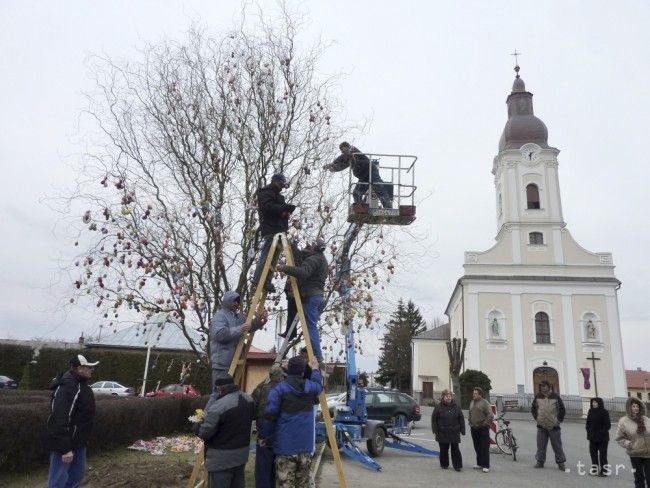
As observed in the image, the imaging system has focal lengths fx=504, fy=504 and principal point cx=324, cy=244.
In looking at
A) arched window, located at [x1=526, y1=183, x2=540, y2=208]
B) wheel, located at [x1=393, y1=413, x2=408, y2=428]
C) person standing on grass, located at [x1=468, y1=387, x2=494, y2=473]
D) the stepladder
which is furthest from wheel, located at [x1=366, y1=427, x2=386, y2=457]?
arched window, located at [x1=526, y1=183, x2=540, y2=208]

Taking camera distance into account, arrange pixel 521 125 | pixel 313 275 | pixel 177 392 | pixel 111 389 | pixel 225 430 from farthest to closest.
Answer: pixel 521 125, pixel 111 389, pixel 177 392, pixel 313 275, pixel 225 430

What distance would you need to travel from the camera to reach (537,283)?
43.0m

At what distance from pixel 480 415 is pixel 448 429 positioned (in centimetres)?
84

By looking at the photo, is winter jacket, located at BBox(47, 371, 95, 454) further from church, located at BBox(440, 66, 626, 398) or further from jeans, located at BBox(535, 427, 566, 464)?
church, located at BBox(440, 66, 626, 398)

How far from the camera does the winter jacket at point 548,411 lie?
11.4 metres

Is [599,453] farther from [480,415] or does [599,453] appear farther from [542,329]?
[542,329]

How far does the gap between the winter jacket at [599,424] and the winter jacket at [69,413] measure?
10058 mm

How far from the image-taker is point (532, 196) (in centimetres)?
4603

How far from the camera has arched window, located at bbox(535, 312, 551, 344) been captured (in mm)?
41906

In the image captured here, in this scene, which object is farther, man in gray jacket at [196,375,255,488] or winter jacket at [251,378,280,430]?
winter jacket at [251,378,280,430]

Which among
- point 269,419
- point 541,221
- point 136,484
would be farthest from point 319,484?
point 541,221

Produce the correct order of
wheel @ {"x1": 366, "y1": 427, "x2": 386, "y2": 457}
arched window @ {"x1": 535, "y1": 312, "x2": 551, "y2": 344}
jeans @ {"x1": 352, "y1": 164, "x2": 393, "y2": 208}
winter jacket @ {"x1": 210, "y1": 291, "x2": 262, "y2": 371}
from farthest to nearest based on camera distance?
arched window @ {"x1": 535, "y1": 312, "x2": 551, "y2": 344}
wheel @ {"x1": 366, "y1": 427, "x2": 386, "y2": 457}
jeans @ {"x1": 352, "y1": 164, "x2": 393, "y2": 208}
winter jacket @ {"x1": 210, "y1": 291, "x2": 262, "y2": 371}

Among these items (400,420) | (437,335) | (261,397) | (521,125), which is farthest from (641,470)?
(437,335)

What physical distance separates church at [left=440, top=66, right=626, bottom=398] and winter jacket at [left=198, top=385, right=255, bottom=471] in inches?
1540
